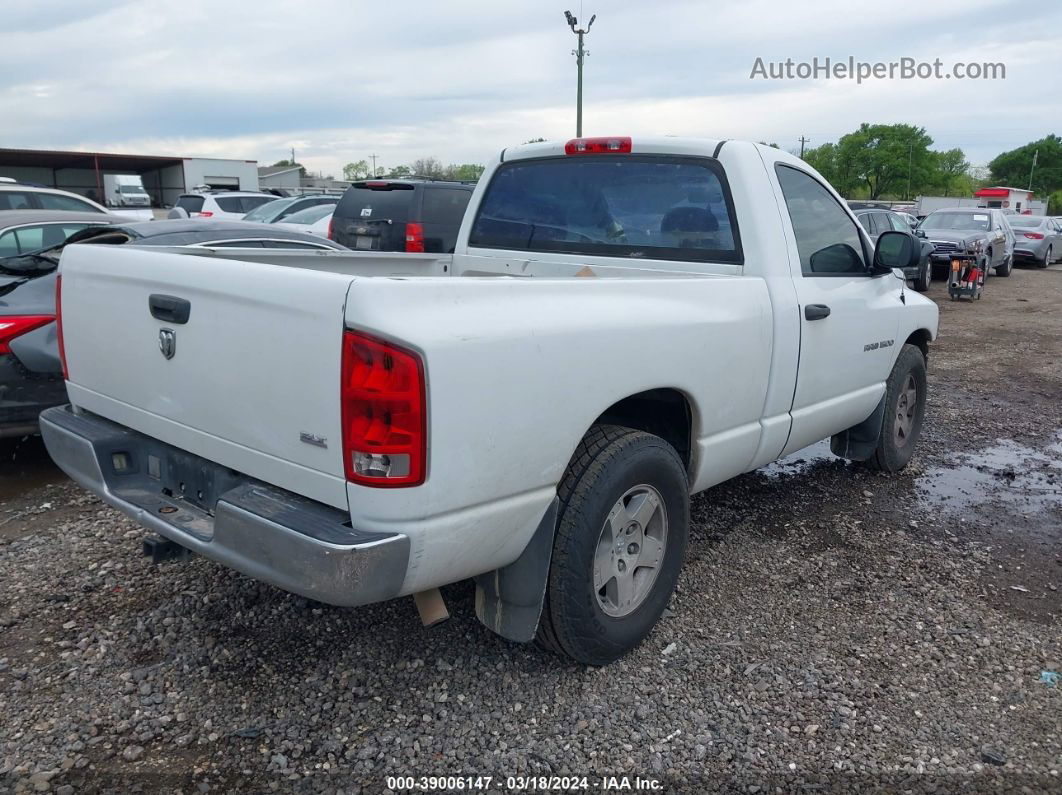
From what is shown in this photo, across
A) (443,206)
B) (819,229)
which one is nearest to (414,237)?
(443,206)

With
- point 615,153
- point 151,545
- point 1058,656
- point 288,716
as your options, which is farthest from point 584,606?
point 615,153

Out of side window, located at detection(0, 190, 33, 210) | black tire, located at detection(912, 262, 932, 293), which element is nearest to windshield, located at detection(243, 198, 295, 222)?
side window, located at detection(0, 190, 33, 210)

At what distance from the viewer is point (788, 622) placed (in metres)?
3.68

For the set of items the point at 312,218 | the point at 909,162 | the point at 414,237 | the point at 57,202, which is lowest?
the point at 414,237

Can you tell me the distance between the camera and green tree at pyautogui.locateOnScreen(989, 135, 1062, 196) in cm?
8788

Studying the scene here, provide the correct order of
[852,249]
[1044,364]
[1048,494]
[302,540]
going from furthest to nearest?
[1044,364] < [1048,494] < [852,249] < [302,540]

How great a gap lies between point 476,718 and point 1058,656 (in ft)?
7.71

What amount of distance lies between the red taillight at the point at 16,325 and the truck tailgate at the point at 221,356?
188 cm

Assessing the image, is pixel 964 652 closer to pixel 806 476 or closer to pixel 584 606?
pixel 584 606

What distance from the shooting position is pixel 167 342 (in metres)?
2.88

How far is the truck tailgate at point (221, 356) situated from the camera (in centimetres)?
244

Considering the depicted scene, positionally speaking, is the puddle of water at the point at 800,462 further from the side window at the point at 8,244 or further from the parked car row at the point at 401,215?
the side window at the point at 8,244

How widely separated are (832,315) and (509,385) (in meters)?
2.27

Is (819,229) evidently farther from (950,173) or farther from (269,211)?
(950,173)
